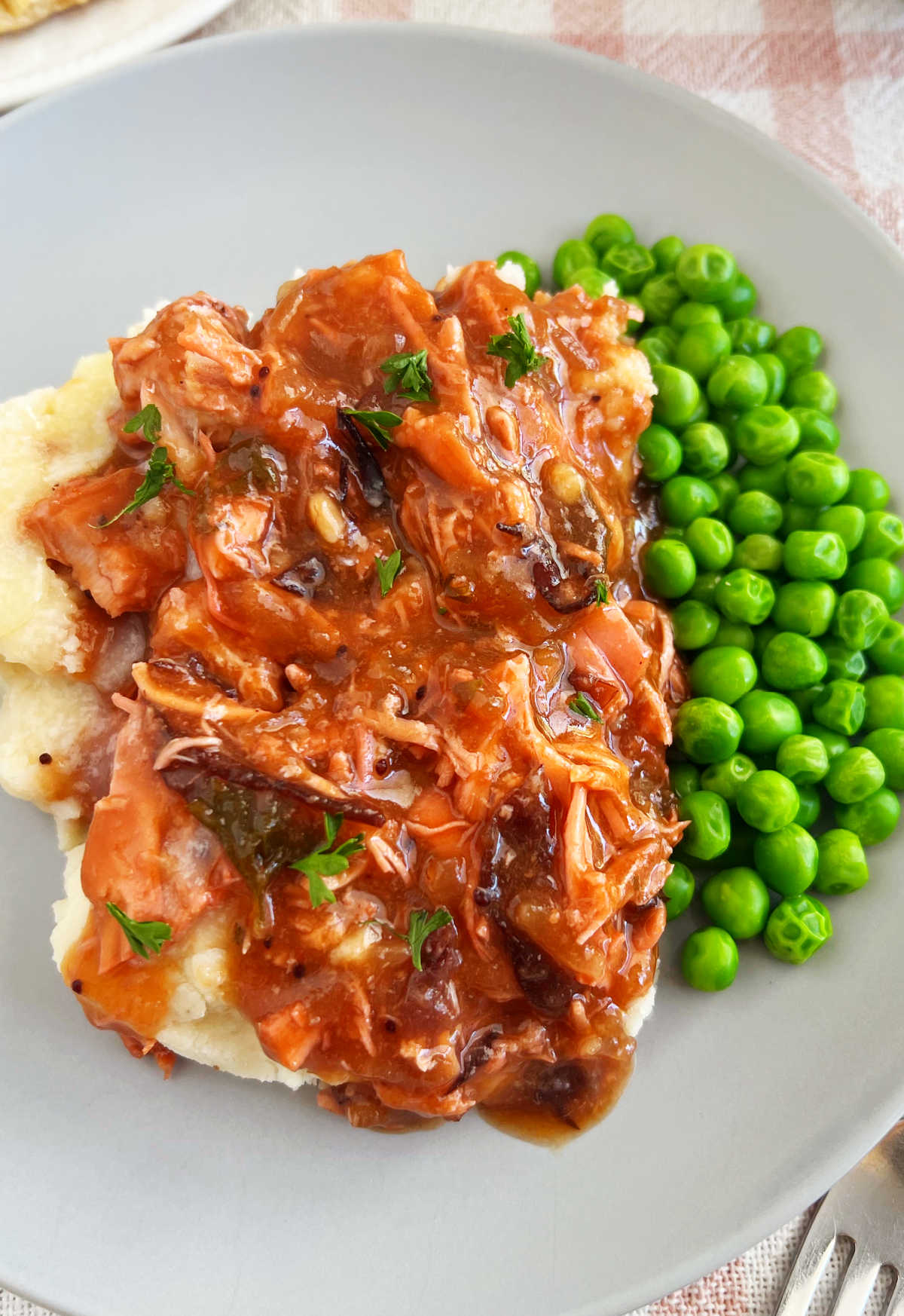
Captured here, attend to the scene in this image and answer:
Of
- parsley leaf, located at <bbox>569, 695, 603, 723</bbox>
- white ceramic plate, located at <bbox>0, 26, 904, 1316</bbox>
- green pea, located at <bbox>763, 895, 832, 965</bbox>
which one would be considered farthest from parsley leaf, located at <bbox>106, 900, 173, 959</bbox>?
green pea, located at <bbox>763, 895, 832, 965</bbox>

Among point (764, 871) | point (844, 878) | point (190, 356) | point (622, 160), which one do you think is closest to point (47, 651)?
point (190, 356)

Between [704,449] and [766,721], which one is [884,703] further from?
[704,449]

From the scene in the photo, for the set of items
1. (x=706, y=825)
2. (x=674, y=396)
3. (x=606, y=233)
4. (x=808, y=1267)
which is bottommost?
(x=808, y=1267)

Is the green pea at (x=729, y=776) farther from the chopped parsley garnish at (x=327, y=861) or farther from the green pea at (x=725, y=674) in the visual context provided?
the chopped parsley garnish at (x=327, y=861)

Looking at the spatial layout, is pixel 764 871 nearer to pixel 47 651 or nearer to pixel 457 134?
pixel 47 651

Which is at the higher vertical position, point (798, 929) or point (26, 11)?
point (26, 11)

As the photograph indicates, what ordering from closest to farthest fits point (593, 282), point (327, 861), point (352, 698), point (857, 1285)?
point (327, 861)
point (352, 698)
point (857, 1285)
point (593, 282)

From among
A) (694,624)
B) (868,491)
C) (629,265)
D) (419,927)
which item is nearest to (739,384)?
(868,491)

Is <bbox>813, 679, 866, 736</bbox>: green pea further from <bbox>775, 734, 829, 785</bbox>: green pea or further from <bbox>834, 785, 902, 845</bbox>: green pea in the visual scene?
<bbox>834, 785, 902, 845</bbox>: green pea
